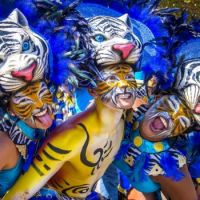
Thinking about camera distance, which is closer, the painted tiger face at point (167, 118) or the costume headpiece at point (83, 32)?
the costume headpiece at point (83, 32)

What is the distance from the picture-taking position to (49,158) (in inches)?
58.7

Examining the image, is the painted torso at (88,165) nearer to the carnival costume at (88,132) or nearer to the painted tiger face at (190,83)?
the carnival costume at (88,132)

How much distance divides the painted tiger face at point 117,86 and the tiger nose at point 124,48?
1.4 inches

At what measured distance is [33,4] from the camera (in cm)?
133

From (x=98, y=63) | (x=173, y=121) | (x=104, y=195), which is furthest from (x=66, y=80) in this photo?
(x=104, y=195)

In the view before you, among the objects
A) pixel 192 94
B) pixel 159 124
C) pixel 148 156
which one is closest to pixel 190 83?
pixel 192 94

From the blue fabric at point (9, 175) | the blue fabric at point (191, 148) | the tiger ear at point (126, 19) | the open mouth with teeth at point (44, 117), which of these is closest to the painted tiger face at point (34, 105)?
the open mouth with teeth at point (44, 117)

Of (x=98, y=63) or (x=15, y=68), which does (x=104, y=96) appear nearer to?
(x=98, y=63)

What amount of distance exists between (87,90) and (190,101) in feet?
0.83

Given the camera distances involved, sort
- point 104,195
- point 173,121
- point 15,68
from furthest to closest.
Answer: point 104,195 → point 173,121 → point 15,68

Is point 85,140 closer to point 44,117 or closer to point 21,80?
point 44,117

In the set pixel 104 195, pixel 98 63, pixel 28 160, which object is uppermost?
pixel 98 63

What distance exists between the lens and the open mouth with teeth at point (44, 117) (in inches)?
54.4

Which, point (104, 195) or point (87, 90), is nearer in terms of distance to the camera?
point (87, 90)
